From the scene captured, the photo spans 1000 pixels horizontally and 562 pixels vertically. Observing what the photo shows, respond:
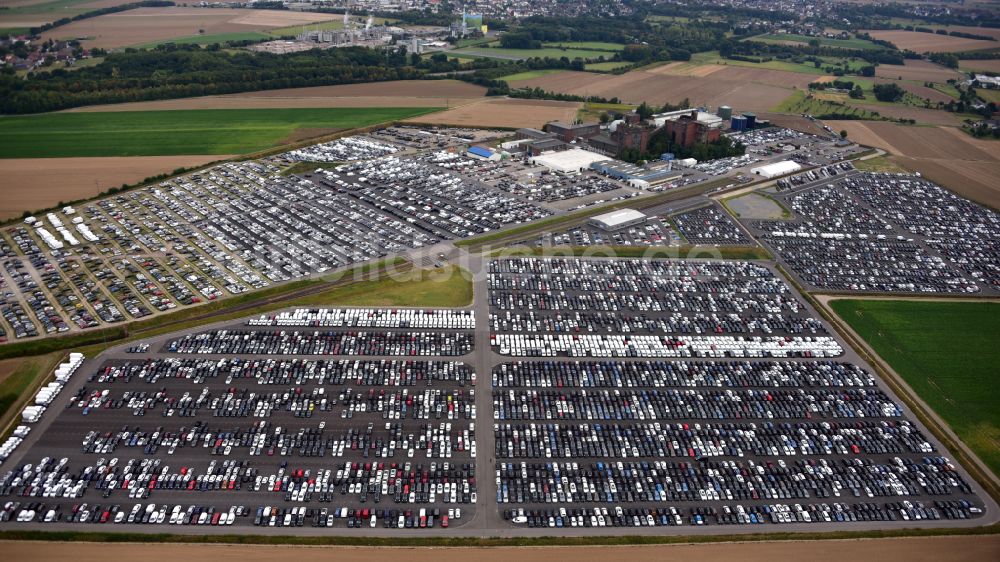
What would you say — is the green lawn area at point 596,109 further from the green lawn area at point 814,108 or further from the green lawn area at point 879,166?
the green lawn area at point 879,166

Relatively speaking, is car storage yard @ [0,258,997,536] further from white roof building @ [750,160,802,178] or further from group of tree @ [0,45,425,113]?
group of tree @ [0,45,425,113]

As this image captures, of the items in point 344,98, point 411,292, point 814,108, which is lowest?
point 411,292

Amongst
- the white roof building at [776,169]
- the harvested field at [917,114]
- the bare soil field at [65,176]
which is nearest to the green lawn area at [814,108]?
the harvested field at [917,114]

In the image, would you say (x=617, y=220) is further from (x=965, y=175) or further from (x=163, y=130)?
(x=163, y=130)

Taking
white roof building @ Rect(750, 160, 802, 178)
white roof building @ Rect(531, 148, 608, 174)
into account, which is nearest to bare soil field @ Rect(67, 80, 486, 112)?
white roof building @ Rect(531, 148, 608, 174)

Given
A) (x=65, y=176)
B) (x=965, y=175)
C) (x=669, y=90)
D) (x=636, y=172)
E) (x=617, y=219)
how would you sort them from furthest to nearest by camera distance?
(x=669, y=90) → (x=965, y=175) → (x=636, y=172) → (x=65, y=176) → (x=617, y=219)

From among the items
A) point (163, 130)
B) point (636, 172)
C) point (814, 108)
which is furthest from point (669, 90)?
point (163, 130)
